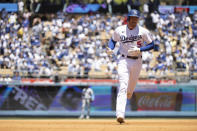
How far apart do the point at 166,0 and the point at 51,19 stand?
22.3 ft

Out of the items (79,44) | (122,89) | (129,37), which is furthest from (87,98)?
(122,89)

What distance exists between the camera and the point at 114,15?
2323 centimetres

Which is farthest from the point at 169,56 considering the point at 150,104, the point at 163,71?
the point at 150,104

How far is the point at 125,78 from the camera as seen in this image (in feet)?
26.5

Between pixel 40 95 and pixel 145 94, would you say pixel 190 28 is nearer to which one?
pixel 145 94

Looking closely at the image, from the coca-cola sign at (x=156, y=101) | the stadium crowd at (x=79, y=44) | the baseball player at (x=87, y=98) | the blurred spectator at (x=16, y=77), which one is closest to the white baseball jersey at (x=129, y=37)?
the stadium crowd at (x=79, y=44)

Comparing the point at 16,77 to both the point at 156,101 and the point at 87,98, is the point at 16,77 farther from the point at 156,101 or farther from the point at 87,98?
the point at 156,101

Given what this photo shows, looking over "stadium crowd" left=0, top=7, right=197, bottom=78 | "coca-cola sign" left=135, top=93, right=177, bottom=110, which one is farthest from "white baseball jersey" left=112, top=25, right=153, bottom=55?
"coca-cola sign" left=135, top=93, right=177, bottom=110

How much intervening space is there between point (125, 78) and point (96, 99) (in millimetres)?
12487

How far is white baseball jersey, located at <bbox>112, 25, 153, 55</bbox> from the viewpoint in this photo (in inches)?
328

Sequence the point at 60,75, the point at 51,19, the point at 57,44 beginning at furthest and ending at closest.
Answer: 1. the point at 51,19
2. the point at 57,44
3. the point at 60,75

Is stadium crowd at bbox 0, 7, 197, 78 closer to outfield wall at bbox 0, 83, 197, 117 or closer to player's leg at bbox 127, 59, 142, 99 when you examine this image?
outfield wall at bbox 0, 83, 197, 117

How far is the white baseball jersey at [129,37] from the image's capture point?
27.3ft

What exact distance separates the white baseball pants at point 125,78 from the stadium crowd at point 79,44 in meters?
10.8
